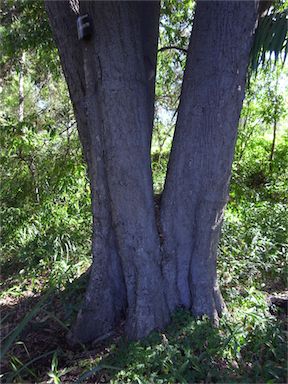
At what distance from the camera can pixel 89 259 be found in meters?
3.87

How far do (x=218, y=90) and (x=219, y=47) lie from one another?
0.26m

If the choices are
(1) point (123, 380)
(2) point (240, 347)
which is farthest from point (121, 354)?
(2) point (240, 347)

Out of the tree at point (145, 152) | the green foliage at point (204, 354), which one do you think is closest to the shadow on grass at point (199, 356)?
the green foliage at point (204, 354)

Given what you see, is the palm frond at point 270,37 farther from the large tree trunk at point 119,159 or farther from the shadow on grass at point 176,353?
the shadow on grass at point 176,353

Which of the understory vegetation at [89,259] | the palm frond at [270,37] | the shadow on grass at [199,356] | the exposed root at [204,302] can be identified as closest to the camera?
the shadow on grass at [199,356]

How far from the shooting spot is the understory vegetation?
89.8 inches

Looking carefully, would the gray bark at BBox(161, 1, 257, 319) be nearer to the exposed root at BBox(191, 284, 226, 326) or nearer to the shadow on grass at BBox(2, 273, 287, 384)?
the exposed root at BBox(191, 284, 226, 326)

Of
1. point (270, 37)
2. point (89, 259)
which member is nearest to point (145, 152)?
point (270, 37)

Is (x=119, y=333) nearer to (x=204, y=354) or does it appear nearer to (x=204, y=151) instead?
(x=204, y=354)

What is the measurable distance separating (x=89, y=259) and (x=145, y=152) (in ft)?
5.74

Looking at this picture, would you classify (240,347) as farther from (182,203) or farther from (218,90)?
(218,90)

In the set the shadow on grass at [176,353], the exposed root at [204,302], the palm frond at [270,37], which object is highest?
the palm frond at [270,37]

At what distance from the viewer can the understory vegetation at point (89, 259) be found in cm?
228

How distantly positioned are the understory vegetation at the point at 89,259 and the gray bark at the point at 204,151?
0.26m
